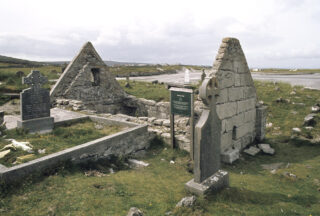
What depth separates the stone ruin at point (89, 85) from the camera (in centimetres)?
1500

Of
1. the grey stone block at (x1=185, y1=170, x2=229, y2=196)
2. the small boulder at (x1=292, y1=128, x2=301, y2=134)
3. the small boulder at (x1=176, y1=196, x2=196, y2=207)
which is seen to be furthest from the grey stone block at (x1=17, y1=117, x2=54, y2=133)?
the small boulder at (x1=292, y1=128, x2=301, y2=134)

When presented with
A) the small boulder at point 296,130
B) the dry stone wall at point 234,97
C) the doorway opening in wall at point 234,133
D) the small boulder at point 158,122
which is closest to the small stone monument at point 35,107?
the small boulder at point 158,122

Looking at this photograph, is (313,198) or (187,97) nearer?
(313,198)

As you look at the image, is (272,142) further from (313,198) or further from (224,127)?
(313,198)

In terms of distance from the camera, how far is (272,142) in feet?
38.1

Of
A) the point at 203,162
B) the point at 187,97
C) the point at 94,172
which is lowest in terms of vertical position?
the point at 94,172

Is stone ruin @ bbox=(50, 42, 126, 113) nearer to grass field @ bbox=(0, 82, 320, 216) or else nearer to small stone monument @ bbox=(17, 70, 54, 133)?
small stone monument @ bbox=(17, 70, 54, 133)

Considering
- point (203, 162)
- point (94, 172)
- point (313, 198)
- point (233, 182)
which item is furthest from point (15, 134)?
point (313, 198)

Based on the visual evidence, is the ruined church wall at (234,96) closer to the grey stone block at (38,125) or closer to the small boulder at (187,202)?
the small boulder at (187,202)

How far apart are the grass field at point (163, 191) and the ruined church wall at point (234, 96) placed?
1.21 metres

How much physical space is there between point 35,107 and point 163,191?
21.6 ft

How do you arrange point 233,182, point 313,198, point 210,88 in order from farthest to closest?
point 233,182
point 313,198
point 210,88

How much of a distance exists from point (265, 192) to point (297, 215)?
123 centimetres

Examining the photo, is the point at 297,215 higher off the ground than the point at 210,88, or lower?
lower
